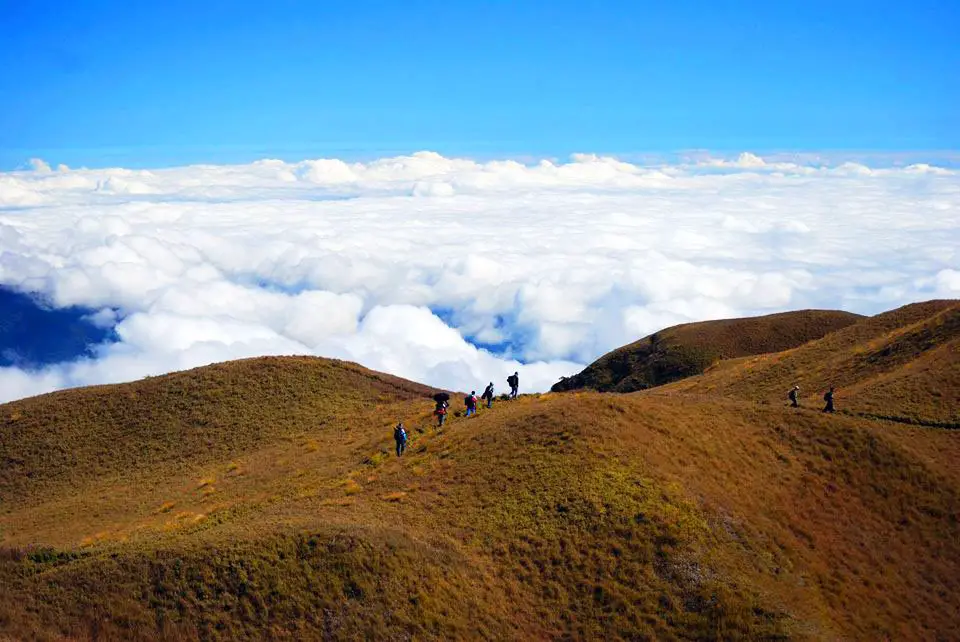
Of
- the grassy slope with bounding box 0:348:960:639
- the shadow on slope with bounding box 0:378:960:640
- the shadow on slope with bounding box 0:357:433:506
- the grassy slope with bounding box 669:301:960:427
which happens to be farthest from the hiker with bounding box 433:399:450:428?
the grassy slope with bounding box 669:301:960:427

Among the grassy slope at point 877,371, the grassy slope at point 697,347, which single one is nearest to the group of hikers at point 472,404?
the grassy slope at point 877,371

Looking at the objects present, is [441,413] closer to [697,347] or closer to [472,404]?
[472,404]

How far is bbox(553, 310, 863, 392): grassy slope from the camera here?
3602 inches

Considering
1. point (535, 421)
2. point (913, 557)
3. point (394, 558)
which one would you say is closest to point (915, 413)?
point (913, 557)

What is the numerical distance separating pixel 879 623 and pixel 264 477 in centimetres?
3224

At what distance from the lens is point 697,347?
94.1 meters

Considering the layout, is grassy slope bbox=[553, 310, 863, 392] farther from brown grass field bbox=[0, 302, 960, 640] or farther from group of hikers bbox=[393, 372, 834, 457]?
group of hikers bbox=[393, 372, 834, 457]

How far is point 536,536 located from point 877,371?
3707 cm

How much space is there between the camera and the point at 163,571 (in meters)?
27.1

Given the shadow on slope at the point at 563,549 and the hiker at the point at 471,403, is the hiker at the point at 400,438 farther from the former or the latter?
the hiker at the point at 471,403

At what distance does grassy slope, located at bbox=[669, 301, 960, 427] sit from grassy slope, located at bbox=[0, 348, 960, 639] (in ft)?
13.1

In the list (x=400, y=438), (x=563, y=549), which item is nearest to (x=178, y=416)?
(x=400, y=438)

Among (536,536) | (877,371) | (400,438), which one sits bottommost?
(536,536)

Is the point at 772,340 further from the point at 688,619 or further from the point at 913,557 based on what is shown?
the point at 688,619
